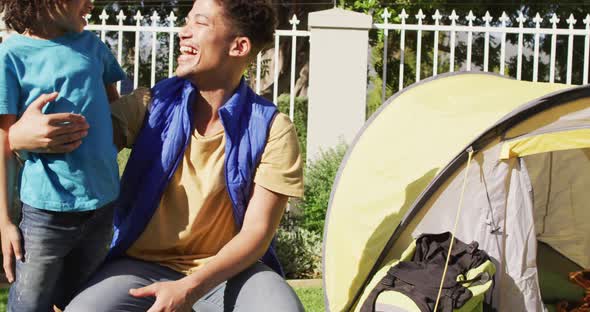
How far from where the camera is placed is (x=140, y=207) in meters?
2.72

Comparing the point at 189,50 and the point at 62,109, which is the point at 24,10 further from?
the point at 189,50

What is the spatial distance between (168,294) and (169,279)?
0.72ft

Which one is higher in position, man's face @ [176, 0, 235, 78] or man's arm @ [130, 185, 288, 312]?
man's face @ [176, 0, 235, 78]

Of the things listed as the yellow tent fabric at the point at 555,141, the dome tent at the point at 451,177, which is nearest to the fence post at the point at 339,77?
the dome tent at the point at 451,177

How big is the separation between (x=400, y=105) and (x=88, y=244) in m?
2.56

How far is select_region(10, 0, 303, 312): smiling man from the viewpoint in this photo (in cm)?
271

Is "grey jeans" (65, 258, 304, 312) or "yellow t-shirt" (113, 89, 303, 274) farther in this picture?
"yellow t-shirt" (113, 89, 303, 274)

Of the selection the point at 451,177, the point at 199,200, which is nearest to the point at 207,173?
the point at 199,200

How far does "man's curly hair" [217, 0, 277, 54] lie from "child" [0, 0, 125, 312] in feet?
1.61

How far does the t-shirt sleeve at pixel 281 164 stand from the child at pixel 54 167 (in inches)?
19.3

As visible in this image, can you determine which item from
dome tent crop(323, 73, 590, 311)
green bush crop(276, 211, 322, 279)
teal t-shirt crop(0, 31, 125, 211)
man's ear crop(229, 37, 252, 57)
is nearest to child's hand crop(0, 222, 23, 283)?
teal t-shirt crop(0, 31, 125, 211)

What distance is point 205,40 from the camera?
277 cm

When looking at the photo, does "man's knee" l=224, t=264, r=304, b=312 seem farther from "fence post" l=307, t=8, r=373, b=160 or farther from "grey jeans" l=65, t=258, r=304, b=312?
"fence post" l=307, t=8, r=373, b=160

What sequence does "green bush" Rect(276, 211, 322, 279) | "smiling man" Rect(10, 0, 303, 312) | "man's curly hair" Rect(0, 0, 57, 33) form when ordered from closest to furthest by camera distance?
1. "man's curly hair" Rect(0, 0, 57, 33)
2. "smiling man" Rect(10, 0, 303, 312)
3. "green bush" Rect(276, 211, 322, 279)
